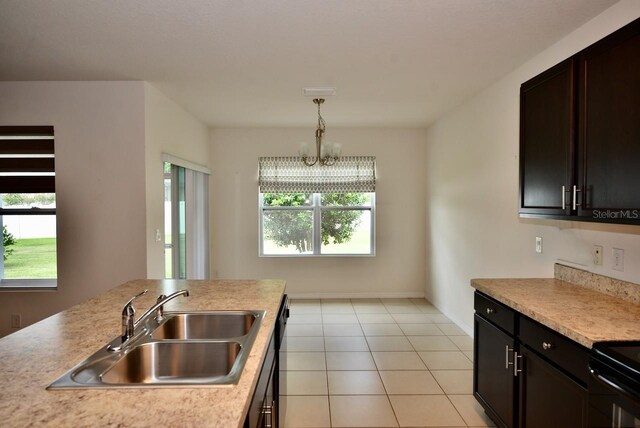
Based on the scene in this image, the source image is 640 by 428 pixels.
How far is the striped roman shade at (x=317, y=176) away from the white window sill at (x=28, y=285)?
9.55 ft

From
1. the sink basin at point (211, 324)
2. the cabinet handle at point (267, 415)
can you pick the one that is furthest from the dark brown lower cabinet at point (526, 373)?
the sink basin at point (211, 324)

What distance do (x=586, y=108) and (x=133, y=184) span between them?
135 inches

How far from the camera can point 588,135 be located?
1963mm

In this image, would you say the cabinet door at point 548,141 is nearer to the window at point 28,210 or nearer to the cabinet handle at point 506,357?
the cabinet handle at point 506,357

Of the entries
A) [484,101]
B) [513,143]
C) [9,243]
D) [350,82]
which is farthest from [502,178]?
[9,243]

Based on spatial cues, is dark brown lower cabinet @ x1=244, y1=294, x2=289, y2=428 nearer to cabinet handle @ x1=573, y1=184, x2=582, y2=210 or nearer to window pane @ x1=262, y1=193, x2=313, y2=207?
cabinet handle @ x1=573, y1=184, x2=582, y2=210

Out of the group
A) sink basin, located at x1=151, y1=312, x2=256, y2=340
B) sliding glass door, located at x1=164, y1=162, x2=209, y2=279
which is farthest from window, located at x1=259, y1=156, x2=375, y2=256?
sink basin, located at x1=151, y1=312, x2=256, y2=340

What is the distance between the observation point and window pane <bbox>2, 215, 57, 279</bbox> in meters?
3.87

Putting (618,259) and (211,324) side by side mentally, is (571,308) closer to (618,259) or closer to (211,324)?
(618,259)

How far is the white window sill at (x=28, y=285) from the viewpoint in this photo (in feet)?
12.3

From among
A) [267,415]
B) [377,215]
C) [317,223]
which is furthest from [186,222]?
[267,415]

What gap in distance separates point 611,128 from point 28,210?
459cm

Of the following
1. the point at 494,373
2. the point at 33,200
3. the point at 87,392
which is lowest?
the point at 494,373

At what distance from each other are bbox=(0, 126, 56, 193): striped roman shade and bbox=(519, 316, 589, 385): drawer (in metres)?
4.01
